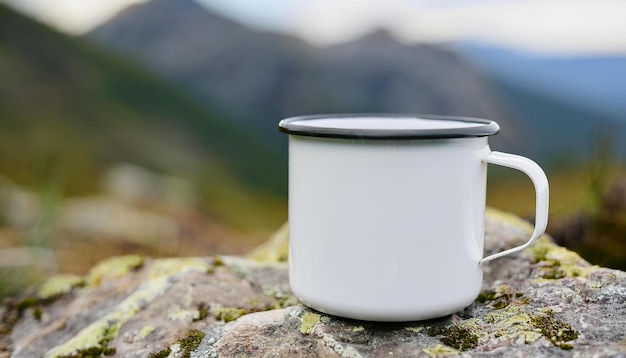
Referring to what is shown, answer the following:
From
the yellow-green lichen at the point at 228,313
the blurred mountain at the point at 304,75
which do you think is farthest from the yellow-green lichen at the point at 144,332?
the blurred mountain at the point at 304,75

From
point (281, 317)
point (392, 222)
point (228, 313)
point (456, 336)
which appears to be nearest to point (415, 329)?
point (456, 336)

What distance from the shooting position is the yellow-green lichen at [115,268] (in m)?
4.71

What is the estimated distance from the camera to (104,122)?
5038 centimetres

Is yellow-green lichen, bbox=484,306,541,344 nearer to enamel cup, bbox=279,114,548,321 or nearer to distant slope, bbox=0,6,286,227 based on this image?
enamel cup, bbox=279,114,548,321

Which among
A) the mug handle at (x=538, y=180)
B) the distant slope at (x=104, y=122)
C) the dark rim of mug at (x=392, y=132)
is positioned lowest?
the distant slope at (x=104, y=122)

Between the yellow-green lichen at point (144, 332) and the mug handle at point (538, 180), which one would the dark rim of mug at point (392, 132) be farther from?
the yellow-green lichen at point (144, 332)

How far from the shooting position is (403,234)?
9.62ft

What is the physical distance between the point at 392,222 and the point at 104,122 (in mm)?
51315

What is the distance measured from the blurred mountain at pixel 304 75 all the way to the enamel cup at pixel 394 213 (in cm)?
5952

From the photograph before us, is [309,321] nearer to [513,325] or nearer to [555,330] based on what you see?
[513,325]

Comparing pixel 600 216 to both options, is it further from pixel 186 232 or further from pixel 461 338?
pixel 186 232

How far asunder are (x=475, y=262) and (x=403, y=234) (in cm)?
57

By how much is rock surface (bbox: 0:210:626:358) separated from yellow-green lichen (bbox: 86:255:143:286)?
77 mm

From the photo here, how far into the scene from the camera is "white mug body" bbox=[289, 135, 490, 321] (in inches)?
114
